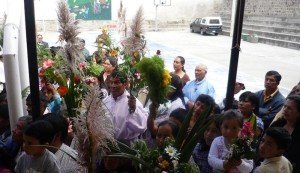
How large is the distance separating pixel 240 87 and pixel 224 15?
1778 cm

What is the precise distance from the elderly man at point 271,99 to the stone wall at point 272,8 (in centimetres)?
1346

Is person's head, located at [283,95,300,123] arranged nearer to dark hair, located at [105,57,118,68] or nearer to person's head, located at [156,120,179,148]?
person's head, located at [156,120,179,148]

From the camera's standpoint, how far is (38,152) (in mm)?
1779

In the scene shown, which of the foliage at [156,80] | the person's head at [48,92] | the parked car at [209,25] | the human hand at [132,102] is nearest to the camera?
the foliage at [156,80]

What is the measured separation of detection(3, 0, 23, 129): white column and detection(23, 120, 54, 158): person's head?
0.71 ft

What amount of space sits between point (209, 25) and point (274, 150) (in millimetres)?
16613

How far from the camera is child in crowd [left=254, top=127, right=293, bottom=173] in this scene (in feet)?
6.31

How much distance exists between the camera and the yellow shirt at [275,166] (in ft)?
6.26

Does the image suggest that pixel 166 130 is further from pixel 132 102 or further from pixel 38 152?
pixel 38 152

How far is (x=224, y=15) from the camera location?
2042 centimetres

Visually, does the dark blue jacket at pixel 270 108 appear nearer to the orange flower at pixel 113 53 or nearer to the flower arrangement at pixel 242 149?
the orange flower at pixel 113 53

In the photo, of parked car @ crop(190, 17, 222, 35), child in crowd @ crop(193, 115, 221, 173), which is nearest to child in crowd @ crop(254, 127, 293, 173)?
child in crowd @ crop(193, 115, 221, 173)

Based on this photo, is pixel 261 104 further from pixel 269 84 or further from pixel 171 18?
pixel 171 18

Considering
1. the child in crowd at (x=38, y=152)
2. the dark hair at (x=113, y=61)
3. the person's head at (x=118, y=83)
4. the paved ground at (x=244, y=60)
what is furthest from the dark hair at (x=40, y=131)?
the paved ground at (x=244, y=60)
